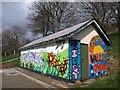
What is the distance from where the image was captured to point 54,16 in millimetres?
43594

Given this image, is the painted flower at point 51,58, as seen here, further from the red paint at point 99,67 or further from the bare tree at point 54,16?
the bare tree at point 54,16

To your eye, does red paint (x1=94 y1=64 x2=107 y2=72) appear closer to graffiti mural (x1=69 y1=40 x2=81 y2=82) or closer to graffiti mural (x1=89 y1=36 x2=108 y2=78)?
graffiti mural (x1=89 y1=36 x2=108 y2=78)

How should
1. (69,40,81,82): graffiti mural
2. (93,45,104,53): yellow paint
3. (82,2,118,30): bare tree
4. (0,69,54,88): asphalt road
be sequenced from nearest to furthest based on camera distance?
(0,69,54,88): asphalt road < (69,40,81,82): graffiti mural < (93,45,104,53): yellow paint < (82,2,118,30): bare tree

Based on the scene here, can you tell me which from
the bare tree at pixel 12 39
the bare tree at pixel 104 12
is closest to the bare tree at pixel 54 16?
the bare tree at pixel 104 12

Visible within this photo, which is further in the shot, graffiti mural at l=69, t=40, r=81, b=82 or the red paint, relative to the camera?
the red paint

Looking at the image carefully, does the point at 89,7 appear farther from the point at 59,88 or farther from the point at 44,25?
the point at 59,88

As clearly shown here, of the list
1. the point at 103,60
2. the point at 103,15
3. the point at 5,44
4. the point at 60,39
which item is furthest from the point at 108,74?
the point at 5,44

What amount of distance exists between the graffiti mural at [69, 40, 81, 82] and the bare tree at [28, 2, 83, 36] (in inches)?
1205

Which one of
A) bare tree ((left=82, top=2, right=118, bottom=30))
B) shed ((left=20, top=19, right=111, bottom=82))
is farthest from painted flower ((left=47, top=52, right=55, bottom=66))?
bare tree ((left=82, top=2, right=118, bottom=30))

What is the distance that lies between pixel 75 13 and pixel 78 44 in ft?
105

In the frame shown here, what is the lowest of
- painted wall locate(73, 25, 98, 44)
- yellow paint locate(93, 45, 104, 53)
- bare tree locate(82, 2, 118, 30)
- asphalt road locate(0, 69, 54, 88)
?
asphalt road locate(0, 69, 54, 88)

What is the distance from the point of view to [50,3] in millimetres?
44812

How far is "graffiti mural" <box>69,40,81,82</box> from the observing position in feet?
38.0

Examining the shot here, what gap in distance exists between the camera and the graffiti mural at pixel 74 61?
38.0 ft
